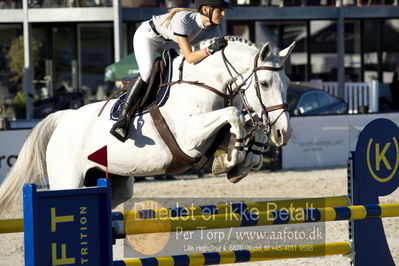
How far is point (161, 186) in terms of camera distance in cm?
1291

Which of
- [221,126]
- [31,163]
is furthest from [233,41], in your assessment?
[31,163]

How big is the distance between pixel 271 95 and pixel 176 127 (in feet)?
2.36

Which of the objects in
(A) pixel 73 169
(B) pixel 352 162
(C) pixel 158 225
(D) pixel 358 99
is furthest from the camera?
(D) pixel 358 99

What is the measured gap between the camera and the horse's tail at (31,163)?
6.68 m

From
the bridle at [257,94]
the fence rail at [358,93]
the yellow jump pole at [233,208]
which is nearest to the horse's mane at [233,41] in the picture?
the bridle at [257,94]

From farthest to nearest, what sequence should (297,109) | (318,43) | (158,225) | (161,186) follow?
1. (318,43)
2. (297,109)
3. (161,186)
4. (158,225)

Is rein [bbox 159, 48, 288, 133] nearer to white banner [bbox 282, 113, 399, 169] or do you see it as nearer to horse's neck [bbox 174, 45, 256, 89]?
horse's neck [bbox 174, 45, 256, 89]

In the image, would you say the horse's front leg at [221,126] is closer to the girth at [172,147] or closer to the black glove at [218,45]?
the girth at [172,147]

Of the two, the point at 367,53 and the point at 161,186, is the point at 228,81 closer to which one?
the point at 161,186

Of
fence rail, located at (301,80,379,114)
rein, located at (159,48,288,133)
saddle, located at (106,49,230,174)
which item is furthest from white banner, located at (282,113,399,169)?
rein, located at (159,48,288,133)

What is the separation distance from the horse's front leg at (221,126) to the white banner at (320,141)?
8506 millimetres

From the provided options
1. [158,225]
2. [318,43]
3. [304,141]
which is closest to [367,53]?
[318,43]

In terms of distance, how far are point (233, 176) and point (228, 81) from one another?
0.69 meters

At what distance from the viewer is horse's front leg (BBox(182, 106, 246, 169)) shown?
5945mm
